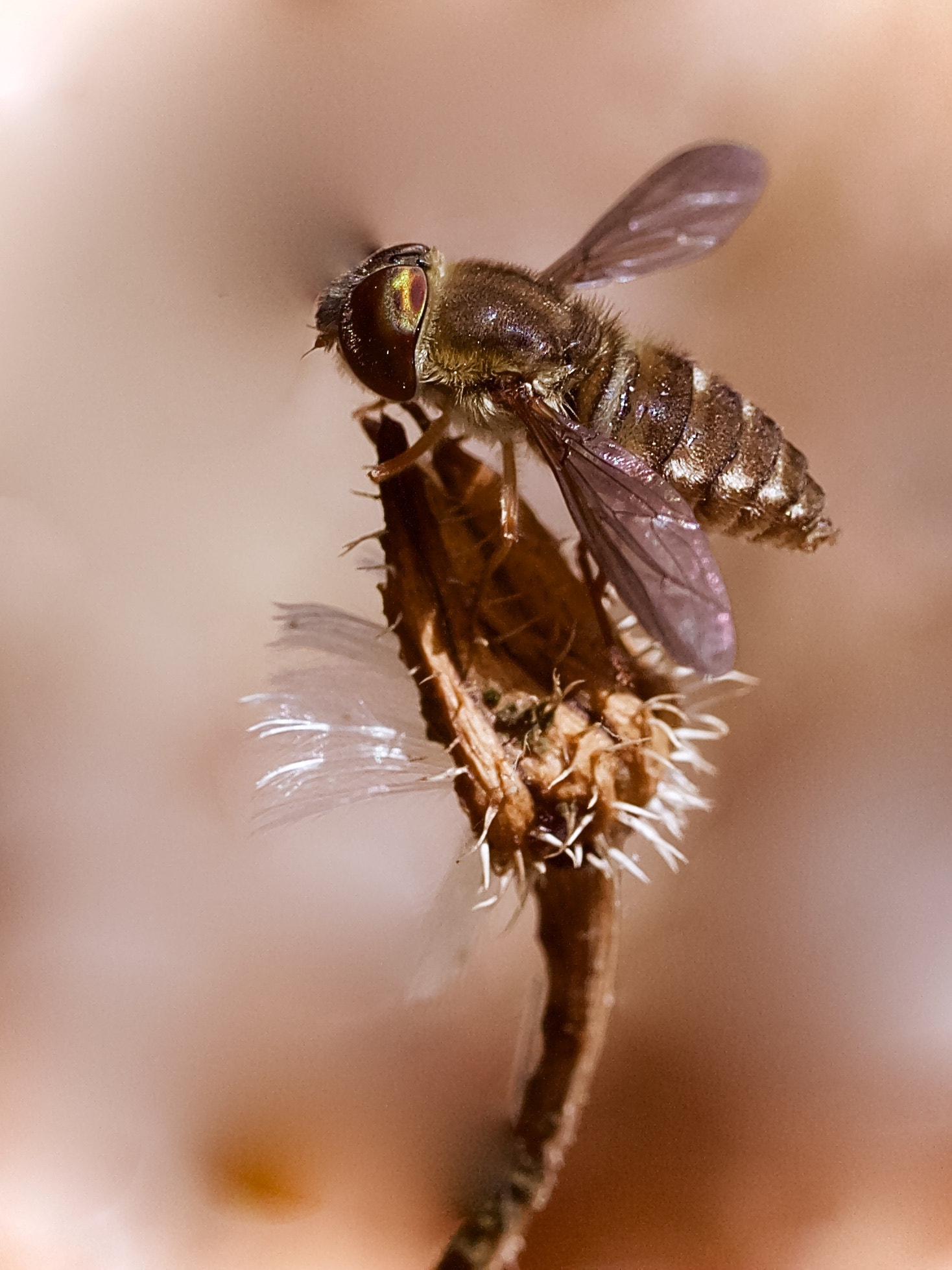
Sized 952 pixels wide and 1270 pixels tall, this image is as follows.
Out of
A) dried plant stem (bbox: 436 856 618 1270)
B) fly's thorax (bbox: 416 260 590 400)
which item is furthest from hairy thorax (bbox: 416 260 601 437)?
dried plant stem (bbox: 436 856 618 1270)

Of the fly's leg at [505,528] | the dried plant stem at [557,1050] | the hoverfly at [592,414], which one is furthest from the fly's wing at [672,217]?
the dried plant stem at [557,1050]

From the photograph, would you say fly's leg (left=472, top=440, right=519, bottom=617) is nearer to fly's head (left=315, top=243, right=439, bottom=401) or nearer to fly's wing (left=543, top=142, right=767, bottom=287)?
fly's head (left=315, top=243, right=439, bottom=401)

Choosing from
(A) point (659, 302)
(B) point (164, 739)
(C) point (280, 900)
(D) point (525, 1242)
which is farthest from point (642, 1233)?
(A) point (659, 302)

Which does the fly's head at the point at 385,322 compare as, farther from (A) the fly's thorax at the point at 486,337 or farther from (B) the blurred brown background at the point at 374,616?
(B) the blurred brown background at the point at 374,616

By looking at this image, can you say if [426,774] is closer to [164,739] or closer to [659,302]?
[164,739]

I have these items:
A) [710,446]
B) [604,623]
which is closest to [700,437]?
[710,446]

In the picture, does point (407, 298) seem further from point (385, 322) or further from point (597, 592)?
point (597, 592)
